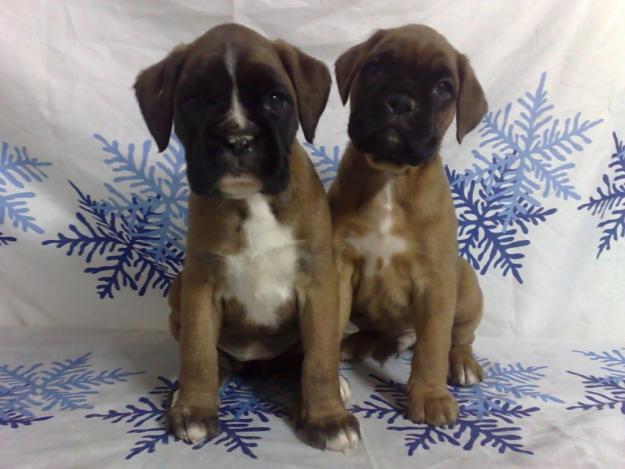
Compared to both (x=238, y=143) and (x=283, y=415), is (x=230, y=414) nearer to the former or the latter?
(x=283, y=415)

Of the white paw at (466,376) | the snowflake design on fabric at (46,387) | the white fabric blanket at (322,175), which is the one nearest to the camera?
the snowflake design on fabric at (46,387)

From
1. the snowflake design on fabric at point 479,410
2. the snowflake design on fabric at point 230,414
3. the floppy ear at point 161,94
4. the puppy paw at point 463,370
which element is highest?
the floppy ear at point 161,94

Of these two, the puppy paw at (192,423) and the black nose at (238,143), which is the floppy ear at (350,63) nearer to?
the black nose at (238,143)

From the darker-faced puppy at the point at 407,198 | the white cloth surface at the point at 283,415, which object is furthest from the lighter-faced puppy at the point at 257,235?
the darker-faced puppy at the point at 407,198

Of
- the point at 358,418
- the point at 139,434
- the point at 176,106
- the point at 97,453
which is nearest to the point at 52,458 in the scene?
the point at 97,453

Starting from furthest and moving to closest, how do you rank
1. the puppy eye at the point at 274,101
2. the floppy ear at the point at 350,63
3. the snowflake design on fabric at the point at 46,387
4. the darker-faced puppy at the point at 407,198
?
the floppy ear at the point at 350,63, the snowflake design on fabric at the point at 46,387, the darker-faced puppy at the point at 407,198, the puppy eye at the point at 274,101

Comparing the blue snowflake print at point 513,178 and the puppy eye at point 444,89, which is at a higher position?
the puppy eye at point 444,89

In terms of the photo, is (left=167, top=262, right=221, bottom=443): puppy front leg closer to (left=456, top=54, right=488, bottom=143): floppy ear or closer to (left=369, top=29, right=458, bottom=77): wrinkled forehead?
(left=369, top=29, right=458, bottom=77): wrinkled forehead
